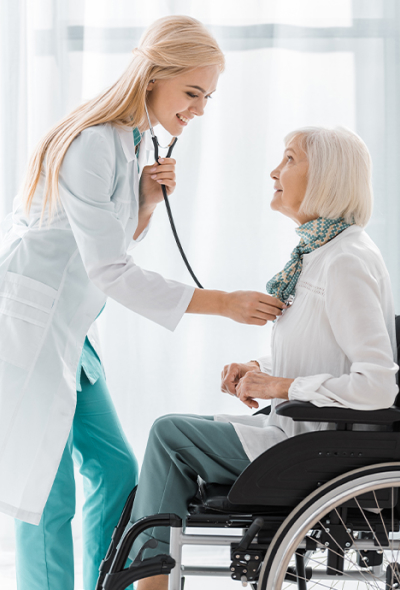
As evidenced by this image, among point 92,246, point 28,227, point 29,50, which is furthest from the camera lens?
point 29,50

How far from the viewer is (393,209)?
1.90m

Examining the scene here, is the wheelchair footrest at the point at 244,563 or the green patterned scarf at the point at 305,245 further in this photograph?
the green patterned scarf at the point at 305,245

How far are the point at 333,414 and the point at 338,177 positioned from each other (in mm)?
A: 512

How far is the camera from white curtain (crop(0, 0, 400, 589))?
1878 mm

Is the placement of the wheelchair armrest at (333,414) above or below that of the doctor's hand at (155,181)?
below

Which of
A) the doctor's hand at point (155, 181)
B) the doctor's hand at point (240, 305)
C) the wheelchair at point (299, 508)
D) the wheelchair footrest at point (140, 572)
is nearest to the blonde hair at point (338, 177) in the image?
the doctor's hand at point (240, 305)

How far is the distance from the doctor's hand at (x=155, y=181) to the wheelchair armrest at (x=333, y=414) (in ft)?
2.11

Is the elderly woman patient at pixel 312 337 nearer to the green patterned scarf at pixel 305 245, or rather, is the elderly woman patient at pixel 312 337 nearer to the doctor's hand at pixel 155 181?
the green patterned scarf at pixel 305 245

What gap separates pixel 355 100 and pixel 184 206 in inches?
26.7

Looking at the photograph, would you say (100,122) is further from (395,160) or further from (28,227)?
(395,160)

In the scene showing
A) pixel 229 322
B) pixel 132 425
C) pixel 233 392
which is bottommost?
pixel 132 425

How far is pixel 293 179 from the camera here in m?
1.27

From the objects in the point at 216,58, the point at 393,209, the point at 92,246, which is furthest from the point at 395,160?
the point at 92,246

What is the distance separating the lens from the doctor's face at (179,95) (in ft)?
4.11
